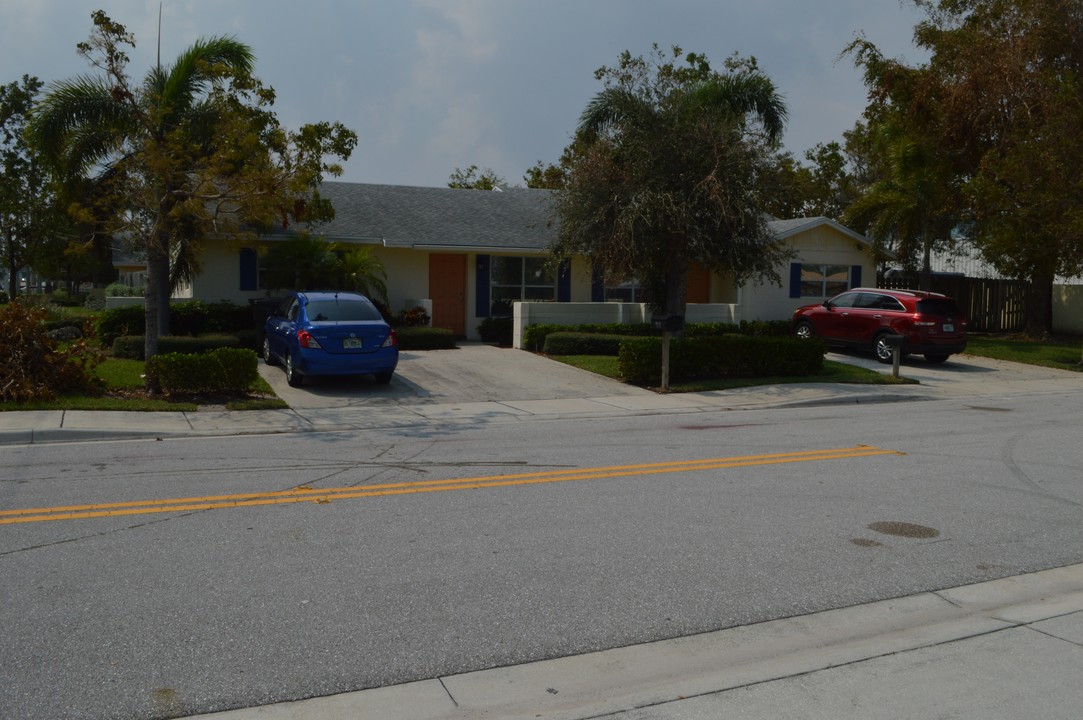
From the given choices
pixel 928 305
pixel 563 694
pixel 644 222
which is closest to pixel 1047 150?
pixel 928 305

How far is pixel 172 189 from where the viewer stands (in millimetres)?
14906

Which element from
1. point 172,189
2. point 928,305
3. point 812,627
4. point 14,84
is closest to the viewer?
point 812,627

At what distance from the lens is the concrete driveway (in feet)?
51.0

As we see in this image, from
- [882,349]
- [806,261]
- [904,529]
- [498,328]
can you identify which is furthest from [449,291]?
[904,529]

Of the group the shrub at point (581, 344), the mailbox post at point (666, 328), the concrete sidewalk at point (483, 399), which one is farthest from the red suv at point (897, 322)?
the mailbox post at point (666, 328)

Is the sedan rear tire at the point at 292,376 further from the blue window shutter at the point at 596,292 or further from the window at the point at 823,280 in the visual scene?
the window at the point at 823,280

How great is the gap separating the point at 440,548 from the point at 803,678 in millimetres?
2789

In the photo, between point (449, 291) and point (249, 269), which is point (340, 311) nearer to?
point (249, 269)

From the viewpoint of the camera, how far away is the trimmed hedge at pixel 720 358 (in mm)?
17906

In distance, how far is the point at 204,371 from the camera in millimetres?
14344

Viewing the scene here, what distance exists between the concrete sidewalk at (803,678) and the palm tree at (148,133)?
11.5 metres

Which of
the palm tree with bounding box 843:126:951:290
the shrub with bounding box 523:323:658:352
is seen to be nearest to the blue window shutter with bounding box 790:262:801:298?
the palm tree with bounding box 843:126:951:290

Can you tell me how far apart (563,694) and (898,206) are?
27.7m

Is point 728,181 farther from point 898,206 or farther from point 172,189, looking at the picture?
point 898,206
